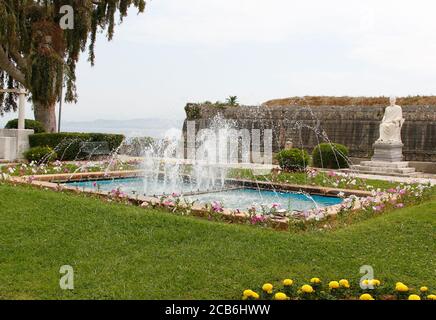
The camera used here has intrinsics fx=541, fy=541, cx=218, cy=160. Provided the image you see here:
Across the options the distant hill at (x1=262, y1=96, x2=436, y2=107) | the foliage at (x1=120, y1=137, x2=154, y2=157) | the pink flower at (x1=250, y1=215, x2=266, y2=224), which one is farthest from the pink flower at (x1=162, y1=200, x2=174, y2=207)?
the distant hill at (x1=262, y1=96, x2=436, y2=107)

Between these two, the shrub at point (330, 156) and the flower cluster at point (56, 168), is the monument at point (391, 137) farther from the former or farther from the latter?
the flower cluster at point (56, 168)

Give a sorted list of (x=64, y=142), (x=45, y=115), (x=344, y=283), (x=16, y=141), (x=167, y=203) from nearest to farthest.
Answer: (x=344, y=283)
(x=167, y=203)
(x=16, y=141)
(x=64, y=142)
(x=45, y=115)

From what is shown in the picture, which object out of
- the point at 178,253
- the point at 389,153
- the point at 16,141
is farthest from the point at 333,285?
the point at 16,141

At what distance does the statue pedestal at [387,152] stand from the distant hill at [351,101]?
6.87m

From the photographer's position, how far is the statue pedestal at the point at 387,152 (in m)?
17.1

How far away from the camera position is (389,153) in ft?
56.0

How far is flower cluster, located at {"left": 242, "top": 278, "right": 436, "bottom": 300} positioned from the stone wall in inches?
625

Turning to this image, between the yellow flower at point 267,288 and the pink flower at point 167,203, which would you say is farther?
the pink flower at point 167,203

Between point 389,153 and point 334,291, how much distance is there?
13.3m

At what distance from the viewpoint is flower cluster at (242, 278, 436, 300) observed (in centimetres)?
446

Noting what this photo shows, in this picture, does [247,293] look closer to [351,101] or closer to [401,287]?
[401,287]

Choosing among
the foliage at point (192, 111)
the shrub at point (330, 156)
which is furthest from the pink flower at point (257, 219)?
the foliage at point (192, 111)

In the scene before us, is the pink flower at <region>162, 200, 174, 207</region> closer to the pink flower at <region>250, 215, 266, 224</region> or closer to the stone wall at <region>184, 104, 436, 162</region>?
the pink flower at <region>250, 215, 266, 224</region>
